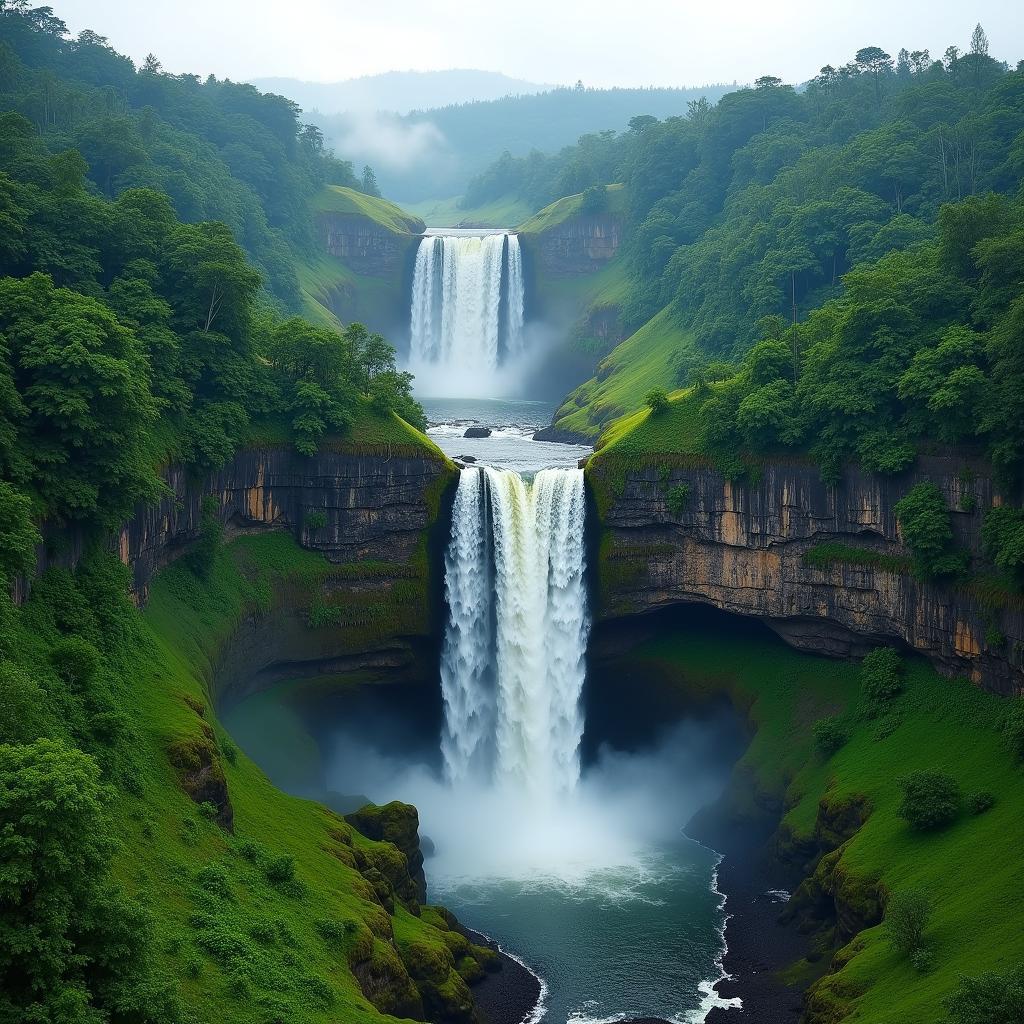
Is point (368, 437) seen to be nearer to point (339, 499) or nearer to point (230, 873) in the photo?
point (339, 499)

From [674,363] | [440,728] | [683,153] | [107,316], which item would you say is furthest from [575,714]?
[683,153]

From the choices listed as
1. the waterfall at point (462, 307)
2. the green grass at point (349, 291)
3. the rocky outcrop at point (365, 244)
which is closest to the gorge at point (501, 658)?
the waterfall at point (462, 307)

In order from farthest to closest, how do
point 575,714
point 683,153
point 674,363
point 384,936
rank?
point 683,153 < point 674,363 < point 575,714 < point 384,936

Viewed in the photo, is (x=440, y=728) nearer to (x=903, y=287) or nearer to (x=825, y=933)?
(x=825, y=933)

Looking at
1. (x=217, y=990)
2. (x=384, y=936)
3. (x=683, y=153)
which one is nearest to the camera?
(x=217, y=990)

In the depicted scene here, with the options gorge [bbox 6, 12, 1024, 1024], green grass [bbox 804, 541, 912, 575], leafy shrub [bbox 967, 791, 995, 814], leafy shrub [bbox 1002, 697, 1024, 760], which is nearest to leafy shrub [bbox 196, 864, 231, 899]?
gorge [bbox 6, 12, 1024, 1024]

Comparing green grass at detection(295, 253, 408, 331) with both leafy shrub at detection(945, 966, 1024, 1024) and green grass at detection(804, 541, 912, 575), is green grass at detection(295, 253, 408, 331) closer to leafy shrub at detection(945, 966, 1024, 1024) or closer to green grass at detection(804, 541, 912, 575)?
green grass at detection(804, 541, 912, 575)
